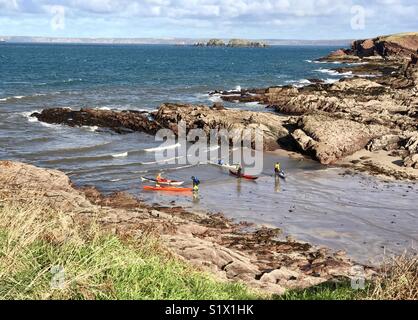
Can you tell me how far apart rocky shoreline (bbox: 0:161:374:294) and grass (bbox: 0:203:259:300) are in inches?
47.3

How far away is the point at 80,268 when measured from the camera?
24.4 feet

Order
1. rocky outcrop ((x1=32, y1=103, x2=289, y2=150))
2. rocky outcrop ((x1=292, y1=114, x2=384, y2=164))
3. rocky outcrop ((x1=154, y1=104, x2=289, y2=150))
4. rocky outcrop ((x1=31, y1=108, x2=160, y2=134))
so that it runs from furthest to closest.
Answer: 1. rocky outcrop ((x1=31, y1=108, x2=160, y2=134))
2. rocky outcrop ((x1=32, y1=103, x2=289, y2=150))
3. rocky outcrop ((x1=154, y1=104, x2=289, y2=150))
4. rocky outcrop ((x1=292, y1=114, x2=384, y2=164))

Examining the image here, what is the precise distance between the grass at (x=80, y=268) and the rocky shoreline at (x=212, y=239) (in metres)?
1.20

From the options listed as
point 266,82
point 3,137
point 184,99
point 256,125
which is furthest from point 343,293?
point 266,82

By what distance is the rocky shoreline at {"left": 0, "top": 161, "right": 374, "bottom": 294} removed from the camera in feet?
39.7

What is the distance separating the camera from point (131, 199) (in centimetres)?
2108

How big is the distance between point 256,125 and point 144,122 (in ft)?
32.4

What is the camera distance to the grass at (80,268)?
701cm

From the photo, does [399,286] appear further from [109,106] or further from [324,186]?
[109,106]

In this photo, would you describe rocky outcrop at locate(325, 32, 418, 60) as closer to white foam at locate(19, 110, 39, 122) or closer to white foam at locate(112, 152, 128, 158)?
white foam at locate(19, 110, 39, 122)

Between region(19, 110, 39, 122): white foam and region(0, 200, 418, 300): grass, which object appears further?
region(19, 110, 39, 122): white foam

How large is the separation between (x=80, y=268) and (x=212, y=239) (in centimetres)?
877

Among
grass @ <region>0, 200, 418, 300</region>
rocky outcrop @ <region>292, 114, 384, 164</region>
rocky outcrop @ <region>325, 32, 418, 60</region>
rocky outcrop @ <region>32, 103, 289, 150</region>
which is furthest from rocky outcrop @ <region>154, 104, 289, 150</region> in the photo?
rocky outcrop @ <region>325, 32, 418, 60</region>
